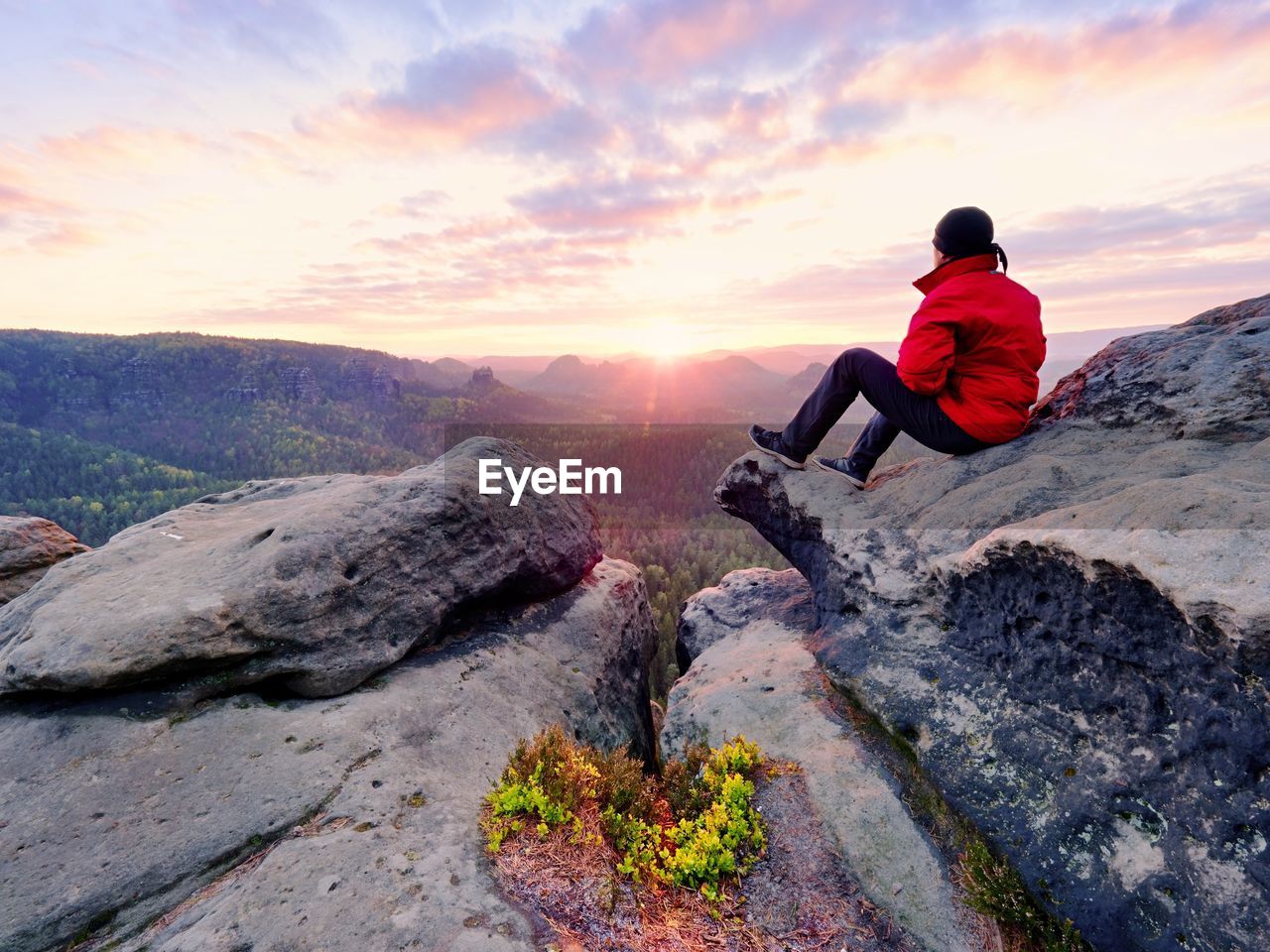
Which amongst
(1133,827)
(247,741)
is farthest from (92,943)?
(1133,827)

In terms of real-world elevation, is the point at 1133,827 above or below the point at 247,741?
above

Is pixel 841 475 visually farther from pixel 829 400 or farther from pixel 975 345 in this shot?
pixel 975 345

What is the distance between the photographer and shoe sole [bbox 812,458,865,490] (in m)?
10.2

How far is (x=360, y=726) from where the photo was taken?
7434 mm

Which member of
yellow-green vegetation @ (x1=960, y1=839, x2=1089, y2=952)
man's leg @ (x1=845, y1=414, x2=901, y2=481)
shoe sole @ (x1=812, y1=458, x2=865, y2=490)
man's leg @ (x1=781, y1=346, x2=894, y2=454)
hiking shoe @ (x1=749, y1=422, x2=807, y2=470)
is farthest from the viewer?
hiking shoe @ (x1=749, y1=422, x2=807, y2=470)

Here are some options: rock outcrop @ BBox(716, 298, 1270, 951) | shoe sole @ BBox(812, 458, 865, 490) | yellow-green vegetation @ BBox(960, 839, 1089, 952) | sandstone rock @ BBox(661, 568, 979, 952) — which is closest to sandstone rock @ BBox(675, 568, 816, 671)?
sandstone rock @ BBox(661, 568, 979, 952)

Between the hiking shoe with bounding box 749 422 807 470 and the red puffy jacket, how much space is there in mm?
2634

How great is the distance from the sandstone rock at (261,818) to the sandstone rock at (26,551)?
5.43 m

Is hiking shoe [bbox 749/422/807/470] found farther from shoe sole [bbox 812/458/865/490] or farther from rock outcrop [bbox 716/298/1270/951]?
rock outcrop [bbox 716/298/1270/951]

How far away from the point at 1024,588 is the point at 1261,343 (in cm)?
496

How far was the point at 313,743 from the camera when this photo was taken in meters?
7.05

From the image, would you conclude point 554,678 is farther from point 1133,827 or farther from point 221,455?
point 221,455

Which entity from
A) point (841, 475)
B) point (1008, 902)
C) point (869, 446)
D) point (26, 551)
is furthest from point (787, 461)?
point (26, 551)

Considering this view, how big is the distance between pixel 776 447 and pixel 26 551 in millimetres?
14450
